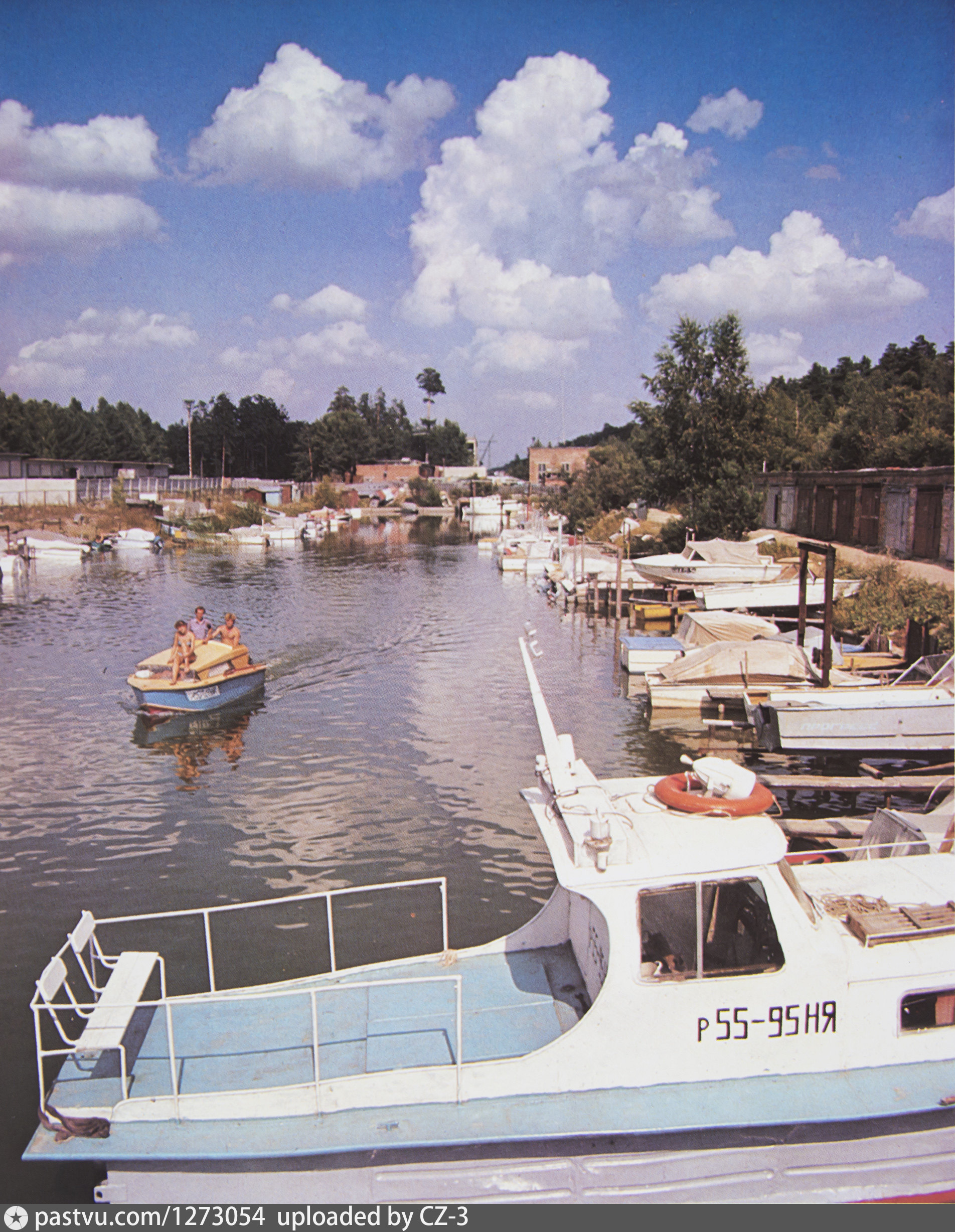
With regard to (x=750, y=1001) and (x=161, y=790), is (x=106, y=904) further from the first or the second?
(x=750, y=1001)

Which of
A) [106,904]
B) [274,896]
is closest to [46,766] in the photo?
[106,904]

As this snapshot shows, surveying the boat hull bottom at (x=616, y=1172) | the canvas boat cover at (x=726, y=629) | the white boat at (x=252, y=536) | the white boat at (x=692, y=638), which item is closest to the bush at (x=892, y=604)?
the white boat at (x=692, y=638)

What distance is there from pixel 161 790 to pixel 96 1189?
1411 cm

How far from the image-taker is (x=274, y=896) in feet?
51.4

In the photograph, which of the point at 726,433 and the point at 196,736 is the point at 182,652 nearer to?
the point at 196,736

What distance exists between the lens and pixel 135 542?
79500mm

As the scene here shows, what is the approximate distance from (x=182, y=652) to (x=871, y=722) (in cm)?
1871

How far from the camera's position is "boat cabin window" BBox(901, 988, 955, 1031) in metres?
8.34

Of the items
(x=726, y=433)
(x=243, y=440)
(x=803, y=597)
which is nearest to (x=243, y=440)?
(x=243, y=440)

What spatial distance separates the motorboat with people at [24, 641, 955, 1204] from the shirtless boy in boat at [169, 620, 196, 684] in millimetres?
17932

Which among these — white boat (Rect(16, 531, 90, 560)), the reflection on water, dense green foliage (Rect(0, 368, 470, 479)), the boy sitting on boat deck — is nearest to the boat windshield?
the reflection on water

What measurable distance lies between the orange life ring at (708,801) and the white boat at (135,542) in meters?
76.3

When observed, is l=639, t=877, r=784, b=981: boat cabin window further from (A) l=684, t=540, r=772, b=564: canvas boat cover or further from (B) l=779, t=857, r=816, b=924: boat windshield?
(A) l=684, t=540, r=772, b=564: canvas boat cover

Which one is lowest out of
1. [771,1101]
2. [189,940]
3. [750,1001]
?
[189,940]
